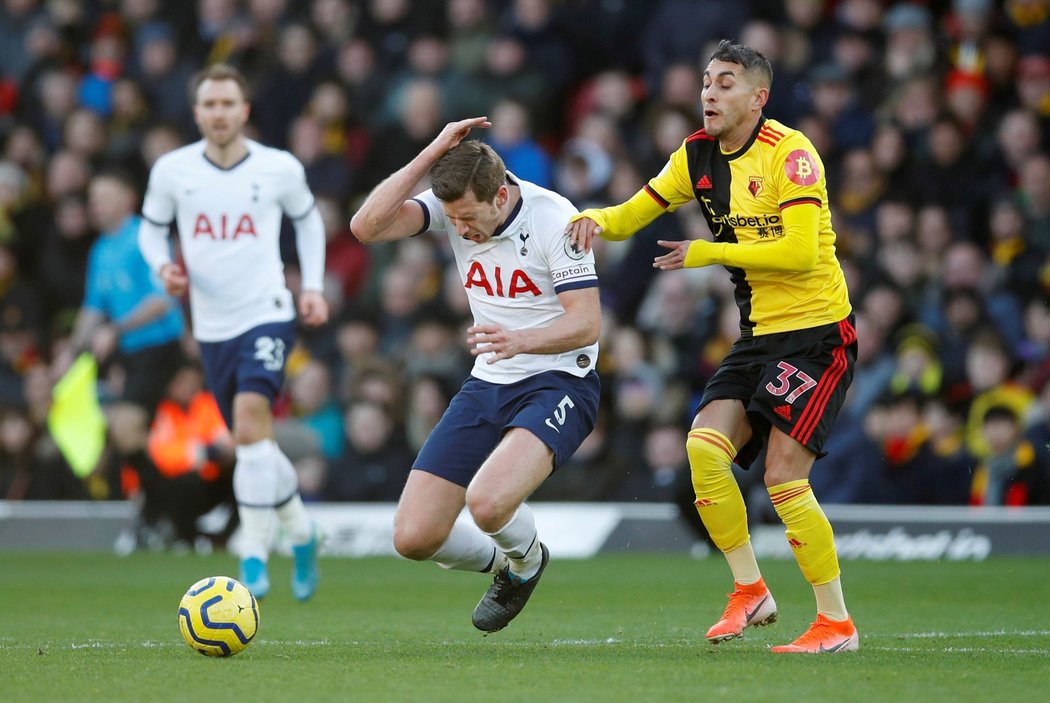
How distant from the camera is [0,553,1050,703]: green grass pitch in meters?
5.48

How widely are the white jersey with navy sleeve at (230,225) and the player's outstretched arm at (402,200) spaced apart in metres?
2.35

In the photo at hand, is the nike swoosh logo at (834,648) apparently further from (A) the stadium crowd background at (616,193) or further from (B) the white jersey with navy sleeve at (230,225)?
(A) the stadium crowd background at (616,193)

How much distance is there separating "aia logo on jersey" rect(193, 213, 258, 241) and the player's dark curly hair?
3.47m

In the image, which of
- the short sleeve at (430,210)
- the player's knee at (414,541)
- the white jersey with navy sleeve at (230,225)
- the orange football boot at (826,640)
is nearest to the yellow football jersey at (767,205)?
the short sleeve at (430,210)

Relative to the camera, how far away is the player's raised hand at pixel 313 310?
906cm

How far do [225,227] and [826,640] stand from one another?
4.45 meters

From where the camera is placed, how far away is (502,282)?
7164 mm

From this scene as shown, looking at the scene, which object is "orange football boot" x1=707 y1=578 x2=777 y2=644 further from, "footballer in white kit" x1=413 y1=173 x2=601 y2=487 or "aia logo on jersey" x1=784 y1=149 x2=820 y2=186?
"aia logo on jersey" x1=784 y1=149 x2=820 y2=186

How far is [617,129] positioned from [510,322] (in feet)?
25.2

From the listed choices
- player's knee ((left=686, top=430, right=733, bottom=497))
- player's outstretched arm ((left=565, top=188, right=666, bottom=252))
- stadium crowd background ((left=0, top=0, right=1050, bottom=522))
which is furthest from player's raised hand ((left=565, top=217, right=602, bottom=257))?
stadium crowd background ((left=0, top=0, right=1050, bottom=522))

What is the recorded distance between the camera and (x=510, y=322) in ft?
23.7

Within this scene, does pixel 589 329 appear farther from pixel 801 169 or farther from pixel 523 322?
pixel 801 169

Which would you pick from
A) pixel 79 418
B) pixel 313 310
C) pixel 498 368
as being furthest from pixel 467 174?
pixel 79 418

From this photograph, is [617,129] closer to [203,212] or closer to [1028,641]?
[203,212]
